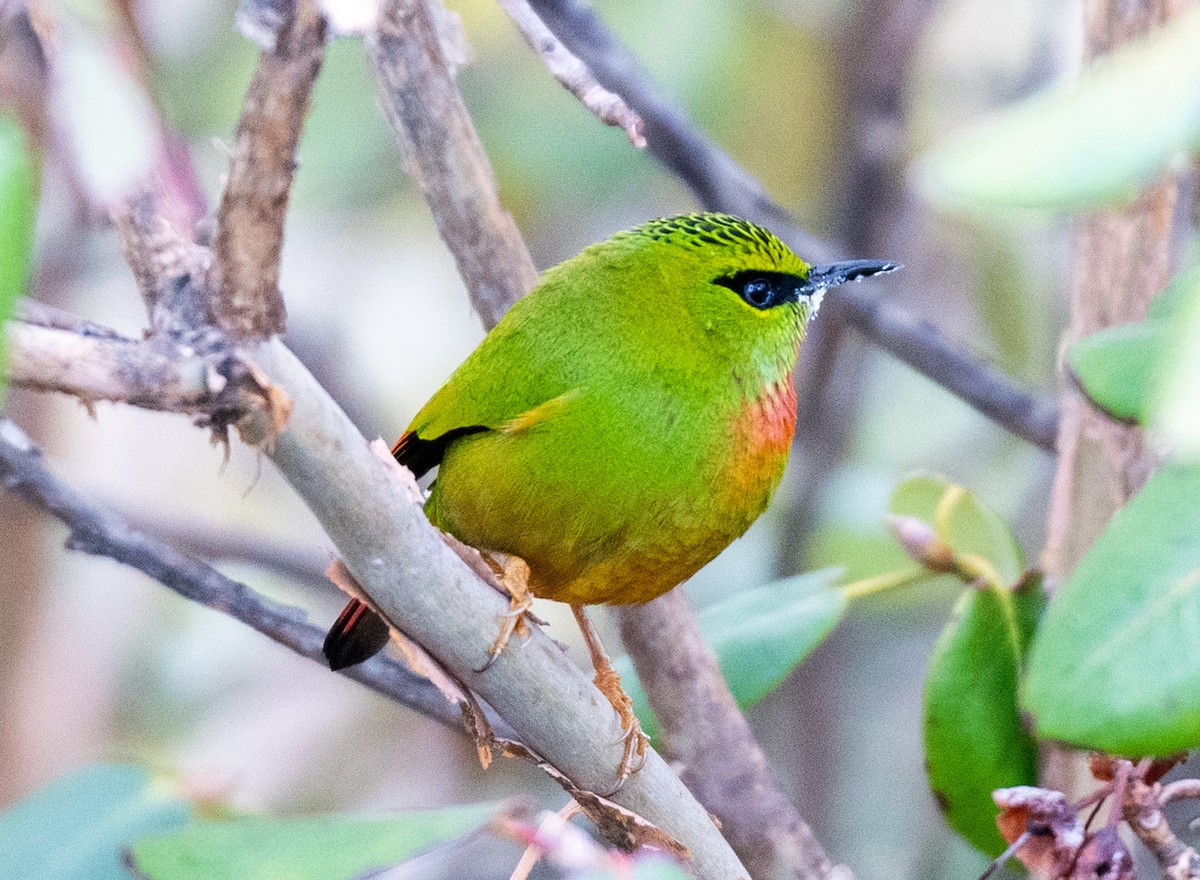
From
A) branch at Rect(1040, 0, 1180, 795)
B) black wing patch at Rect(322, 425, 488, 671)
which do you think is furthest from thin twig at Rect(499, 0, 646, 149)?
branch at Rect(1040, 0, 1180, 795)

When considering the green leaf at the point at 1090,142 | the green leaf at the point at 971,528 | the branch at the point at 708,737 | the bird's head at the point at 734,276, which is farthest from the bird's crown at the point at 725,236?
the green leaf at the point at 1090,142

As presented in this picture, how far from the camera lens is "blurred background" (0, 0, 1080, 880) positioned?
3359 millimetres

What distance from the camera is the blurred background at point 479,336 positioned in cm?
336

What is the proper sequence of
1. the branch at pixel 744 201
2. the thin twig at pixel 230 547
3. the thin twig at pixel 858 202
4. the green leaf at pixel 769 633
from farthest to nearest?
the thin twig at pixel 858 202, the thin twig at pixel 230 547, the branch at pixel 744 201, the green leaf at pixel 769 633

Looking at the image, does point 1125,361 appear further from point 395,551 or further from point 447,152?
point 447,152

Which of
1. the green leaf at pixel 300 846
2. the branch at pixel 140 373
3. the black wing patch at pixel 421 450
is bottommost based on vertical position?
the black wing patch at pixel 421 450

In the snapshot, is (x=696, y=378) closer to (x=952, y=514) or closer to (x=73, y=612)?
(x=952, y=514)

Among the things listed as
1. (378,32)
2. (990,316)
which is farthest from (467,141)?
(990,316)

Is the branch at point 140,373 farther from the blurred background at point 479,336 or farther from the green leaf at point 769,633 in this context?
the blurred background at point 479,336

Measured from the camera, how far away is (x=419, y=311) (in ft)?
14.3

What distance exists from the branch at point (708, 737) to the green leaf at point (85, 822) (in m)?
0.73

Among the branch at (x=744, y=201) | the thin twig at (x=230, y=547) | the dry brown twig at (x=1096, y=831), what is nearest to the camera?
the dry brown twig at (x=1096, y=831)

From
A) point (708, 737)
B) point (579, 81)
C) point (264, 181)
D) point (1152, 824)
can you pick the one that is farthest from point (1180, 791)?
point (264, 181)

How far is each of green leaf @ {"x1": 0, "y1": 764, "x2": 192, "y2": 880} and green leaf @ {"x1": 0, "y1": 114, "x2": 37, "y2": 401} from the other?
1.08 metres
